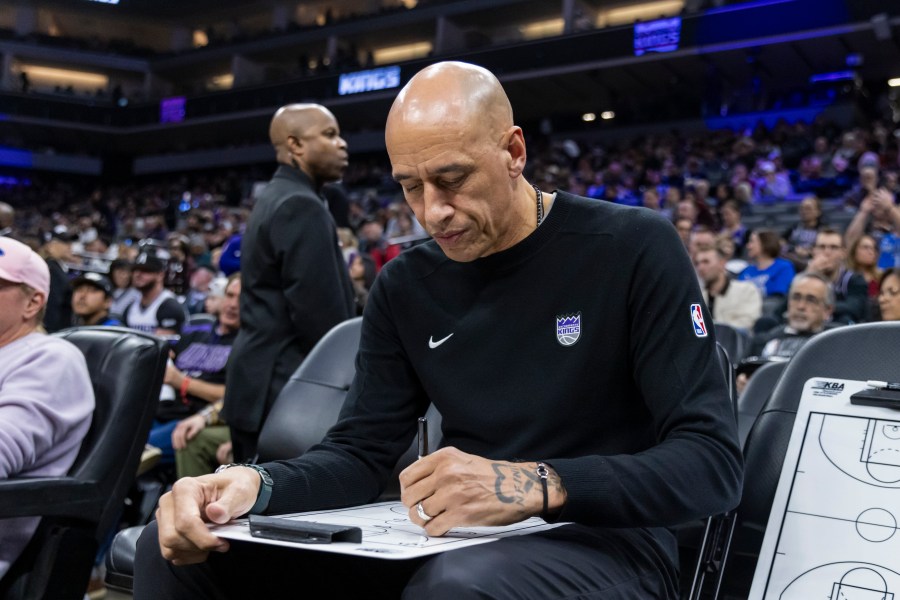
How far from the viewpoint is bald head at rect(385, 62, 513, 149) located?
1.46 m

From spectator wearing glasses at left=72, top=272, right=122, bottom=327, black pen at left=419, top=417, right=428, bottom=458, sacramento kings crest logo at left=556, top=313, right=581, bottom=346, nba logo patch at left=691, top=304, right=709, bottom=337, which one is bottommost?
spectator wearing glasses at left=72, top=272, right=122, bottom=327

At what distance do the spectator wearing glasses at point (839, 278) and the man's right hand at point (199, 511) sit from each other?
4.20 m

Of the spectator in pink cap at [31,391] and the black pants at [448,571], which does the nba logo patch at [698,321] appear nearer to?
the black pants at [448,571]

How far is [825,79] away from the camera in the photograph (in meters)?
17.5

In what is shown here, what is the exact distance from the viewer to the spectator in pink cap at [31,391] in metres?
2.21

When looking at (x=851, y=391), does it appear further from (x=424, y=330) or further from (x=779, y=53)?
(x=779, y=53)

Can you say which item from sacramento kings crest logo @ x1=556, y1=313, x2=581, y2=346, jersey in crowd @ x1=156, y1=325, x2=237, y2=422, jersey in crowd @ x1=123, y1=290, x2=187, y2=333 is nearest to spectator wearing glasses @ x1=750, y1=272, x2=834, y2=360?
jersey in crowd @ x1=156, y1=325, x2=237, y2=422

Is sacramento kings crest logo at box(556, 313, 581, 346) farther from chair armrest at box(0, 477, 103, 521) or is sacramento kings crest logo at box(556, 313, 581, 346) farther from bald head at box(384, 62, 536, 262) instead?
chair armrest at box(0, 477, 103, 521)

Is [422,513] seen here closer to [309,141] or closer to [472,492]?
[472,492]

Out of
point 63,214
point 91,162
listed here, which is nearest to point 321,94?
point 63,214

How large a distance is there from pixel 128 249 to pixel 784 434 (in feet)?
34.2

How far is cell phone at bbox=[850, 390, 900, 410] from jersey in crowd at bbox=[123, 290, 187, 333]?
4695 mm

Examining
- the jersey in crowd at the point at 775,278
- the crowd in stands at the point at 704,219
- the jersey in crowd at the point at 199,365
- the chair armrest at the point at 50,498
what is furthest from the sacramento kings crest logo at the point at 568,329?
the jersey in crowd at the point at 775,278

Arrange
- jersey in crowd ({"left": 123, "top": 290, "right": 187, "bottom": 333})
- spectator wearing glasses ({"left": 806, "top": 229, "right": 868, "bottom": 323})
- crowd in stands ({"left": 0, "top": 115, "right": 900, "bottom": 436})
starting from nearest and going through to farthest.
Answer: spectator wearing glasses ({"left": 806, "top": 229, "right": 868, "bottom": 323}) < crowd in stands ({"left": 0, "top": 115, "right": 900, "bottom": 436}) < jersey in crowd ({"left": 123, "top": 290, "right": 187, "bottom": 333})
